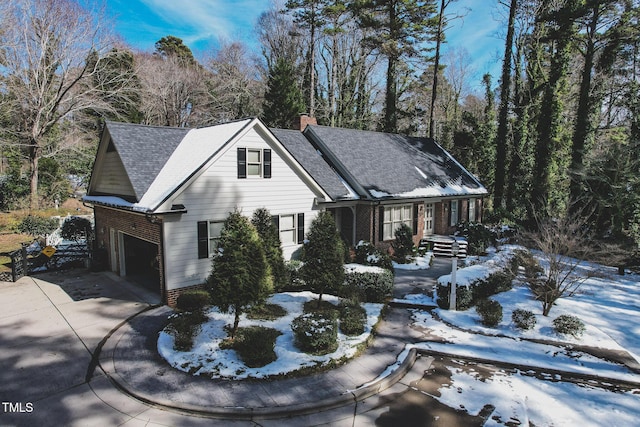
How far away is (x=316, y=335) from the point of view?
859 cm

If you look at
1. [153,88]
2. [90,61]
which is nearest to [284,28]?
[153,88]

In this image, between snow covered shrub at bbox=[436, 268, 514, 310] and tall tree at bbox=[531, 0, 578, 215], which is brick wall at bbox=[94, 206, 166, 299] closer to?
snow covered shrub at bbox=[436, 268, 514, 310]

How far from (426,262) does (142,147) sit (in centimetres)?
1342

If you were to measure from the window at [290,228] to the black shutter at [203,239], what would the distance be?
10.2ft

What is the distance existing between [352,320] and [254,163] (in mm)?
6881

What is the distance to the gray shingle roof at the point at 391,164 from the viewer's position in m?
19.1

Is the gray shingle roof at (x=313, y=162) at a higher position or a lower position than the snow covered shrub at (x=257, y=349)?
higher

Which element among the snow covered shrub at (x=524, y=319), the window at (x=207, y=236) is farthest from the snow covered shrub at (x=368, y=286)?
the window at (x=207, y=236)

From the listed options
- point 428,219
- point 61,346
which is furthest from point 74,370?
point 428,219

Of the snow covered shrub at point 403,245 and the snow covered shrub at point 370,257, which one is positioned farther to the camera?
the snow covered shrub at point 403,245

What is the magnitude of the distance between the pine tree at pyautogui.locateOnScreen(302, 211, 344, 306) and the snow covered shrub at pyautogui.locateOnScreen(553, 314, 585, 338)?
615cm

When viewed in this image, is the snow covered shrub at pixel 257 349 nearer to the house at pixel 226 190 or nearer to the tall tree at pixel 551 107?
the house at pixel 226 190

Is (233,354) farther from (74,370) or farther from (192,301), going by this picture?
(74,370)

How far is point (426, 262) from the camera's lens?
18.0m
